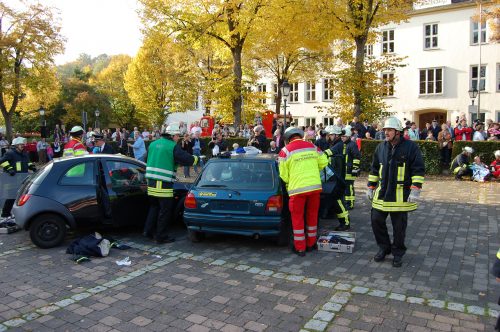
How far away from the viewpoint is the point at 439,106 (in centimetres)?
3403

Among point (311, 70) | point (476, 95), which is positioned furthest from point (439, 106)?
point (311, 70)

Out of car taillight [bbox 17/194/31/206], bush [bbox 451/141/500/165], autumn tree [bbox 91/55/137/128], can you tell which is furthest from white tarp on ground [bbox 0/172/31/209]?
autumn tree [bbox 91/55/137/128]

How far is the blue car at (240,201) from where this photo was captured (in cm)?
644

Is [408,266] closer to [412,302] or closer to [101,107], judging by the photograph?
[412,302]

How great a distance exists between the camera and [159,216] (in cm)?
716

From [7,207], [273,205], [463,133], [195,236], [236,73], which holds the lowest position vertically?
[195,236]

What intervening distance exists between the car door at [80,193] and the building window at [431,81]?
32.5 m

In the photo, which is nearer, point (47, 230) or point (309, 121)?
point (47, 230)

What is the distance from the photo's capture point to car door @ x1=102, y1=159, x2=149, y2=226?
24.2 feet

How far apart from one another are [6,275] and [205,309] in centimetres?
300

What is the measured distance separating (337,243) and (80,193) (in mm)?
4160

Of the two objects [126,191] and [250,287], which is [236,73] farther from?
[250,287]

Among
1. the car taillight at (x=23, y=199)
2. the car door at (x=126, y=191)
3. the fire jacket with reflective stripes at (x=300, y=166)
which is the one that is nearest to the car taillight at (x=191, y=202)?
the car door at (x=126, y=191)

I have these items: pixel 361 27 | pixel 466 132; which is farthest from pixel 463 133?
pixel 361 27
